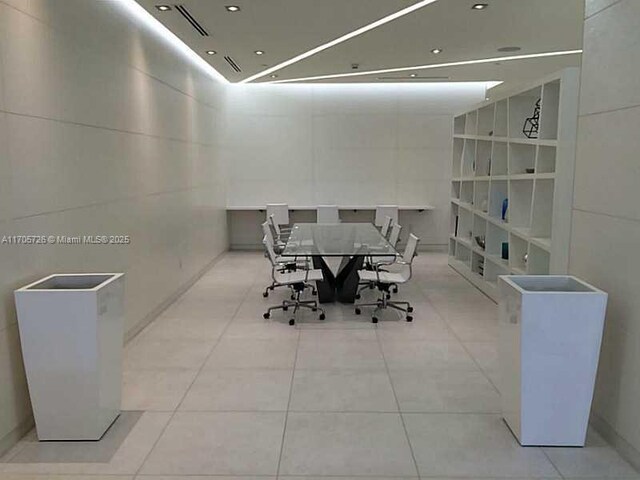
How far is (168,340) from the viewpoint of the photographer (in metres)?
4.95

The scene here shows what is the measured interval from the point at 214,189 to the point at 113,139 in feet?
13.6

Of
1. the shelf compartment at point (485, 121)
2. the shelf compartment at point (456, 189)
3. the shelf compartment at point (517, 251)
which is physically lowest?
the shelf compartment at point (517, 251)

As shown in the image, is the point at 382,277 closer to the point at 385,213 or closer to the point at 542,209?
the point at 542,209

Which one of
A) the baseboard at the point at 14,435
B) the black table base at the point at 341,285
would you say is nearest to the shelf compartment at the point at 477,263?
the black table base at the point at 341,285

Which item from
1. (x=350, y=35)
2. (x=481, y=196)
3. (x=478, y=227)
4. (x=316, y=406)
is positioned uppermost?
(x=350, y=35)

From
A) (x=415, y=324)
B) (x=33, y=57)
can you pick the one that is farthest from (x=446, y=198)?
(x=33, y=57)

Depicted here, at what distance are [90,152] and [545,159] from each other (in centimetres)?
410

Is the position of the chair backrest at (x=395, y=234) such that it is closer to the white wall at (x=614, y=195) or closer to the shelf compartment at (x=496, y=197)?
the shelf compartment at (x=496, y=197)

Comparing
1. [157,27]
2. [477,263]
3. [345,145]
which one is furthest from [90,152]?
[345,145]

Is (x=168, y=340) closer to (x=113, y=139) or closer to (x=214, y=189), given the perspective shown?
(x=113, y=139)

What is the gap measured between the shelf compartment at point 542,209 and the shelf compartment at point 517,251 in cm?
61

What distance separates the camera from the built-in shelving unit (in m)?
4.52

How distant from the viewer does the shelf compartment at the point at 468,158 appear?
783 centimetres

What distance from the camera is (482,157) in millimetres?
7105
